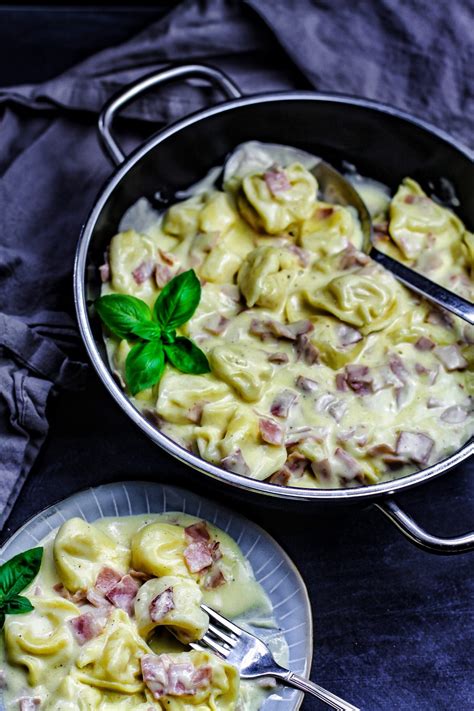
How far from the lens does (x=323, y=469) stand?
3.32 m

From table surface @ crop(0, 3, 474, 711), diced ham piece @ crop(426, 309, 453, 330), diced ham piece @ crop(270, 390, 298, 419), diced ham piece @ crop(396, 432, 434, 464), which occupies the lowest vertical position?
table surface @ crop(0, 3, 474, 711)

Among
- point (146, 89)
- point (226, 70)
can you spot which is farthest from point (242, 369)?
point (226, 70)

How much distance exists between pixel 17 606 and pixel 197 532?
0.66 metres

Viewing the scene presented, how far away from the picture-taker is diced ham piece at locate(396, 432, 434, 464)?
132 inches

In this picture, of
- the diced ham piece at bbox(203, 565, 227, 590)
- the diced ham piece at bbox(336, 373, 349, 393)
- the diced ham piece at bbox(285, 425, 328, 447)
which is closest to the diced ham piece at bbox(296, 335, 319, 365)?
the diced ham piece at bbox(336, 373, 349, 393)

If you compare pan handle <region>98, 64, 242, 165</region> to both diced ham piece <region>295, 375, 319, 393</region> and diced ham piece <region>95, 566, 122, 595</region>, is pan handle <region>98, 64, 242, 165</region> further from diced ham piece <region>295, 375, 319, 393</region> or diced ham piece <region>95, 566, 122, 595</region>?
diced ham piece <region>95, 566, 122, 595</region>

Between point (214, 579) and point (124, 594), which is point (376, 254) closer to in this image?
point (214, 579)

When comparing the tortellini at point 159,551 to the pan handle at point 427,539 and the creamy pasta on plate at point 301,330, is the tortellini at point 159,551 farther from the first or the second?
the pan handle at point 427,539

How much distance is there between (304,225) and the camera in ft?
12.6

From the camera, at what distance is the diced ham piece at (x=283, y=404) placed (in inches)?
134

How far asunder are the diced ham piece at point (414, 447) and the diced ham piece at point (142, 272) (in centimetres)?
111

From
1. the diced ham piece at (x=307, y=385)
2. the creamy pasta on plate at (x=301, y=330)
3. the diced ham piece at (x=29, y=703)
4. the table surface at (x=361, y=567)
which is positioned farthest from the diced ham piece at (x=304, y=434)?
the diced ham piece at (x=29, y=703)

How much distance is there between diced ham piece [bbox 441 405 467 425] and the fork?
3.29ft

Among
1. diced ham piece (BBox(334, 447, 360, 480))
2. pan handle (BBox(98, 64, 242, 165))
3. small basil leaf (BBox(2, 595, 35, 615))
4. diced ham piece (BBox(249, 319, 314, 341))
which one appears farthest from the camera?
pan handle (BBox(98, 64, 242, 165))
